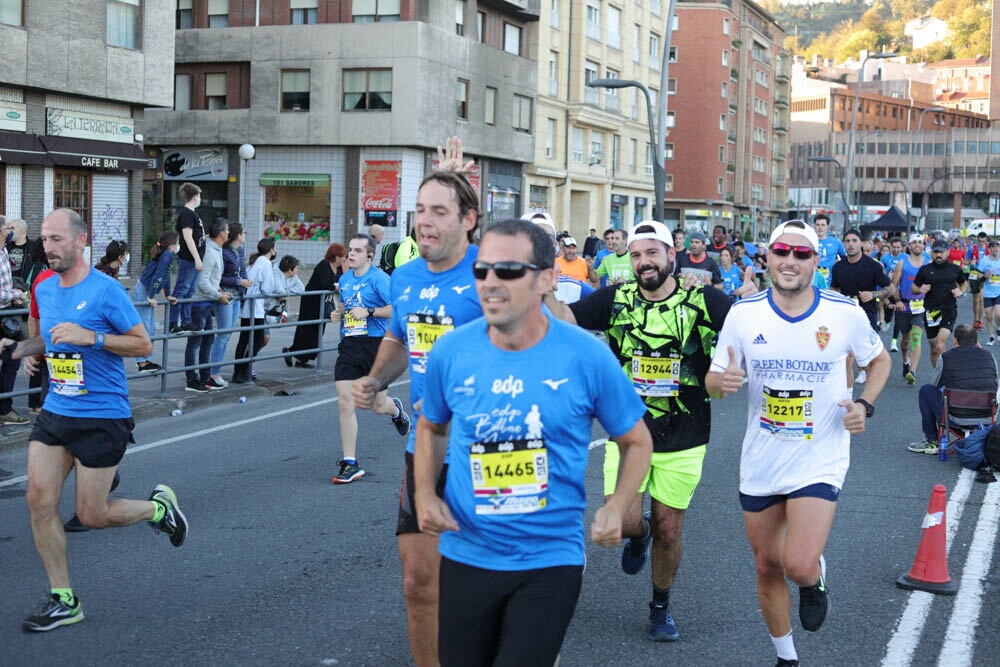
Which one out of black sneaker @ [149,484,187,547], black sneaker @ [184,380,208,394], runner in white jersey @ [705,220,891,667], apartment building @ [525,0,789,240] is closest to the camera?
runner in white jersey @ [705,220,891,667]

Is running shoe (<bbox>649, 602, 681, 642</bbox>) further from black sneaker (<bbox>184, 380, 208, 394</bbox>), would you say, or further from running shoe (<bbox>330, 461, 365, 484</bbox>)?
black sneaker (<bbox>184, 380, 208, 394</bbox>)

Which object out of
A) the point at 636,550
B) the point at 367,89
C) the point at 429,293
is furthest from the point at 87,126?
the point at 429,293

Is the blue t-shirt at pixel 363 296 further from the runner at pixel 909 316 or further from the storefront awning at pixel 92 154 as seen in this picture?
the storefront awning at pixel 92 154

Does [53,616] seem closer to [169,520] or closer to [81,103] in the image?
[169,520]

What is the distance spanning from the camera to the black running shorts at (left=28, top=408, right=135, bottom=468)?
226 inches

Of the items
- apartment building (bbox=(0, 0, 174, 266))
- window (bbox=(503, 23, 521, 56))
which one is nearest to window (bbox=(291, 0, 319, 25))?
window (bbox=(503, 23, 521, 56))

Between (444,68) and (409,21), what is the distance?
2124 mm

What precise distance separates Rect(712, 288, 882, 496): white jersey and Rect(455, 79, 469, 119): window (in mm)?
37503

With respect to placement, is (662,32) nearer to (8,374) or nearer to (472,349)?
(8,374)

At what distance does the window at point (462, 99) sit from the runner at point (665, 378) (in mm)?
36798

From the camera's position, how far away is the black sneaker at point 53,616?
5.45 m

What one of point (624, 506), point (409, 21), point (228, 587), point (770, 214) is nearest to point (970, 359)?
point (228, 587)

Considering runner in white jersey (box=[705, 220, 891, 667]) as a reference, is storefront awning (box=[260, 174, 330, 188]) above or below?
above

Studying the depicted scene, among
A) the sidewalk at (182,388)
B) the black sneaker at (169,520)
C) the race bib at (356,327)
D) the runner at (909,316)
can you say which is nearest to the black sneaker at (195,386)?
the sidewalk at (182,388)
